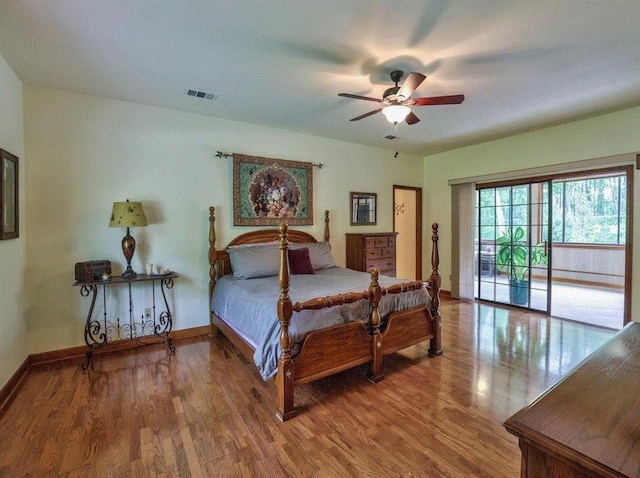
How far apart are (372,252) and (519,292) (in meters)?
2.39

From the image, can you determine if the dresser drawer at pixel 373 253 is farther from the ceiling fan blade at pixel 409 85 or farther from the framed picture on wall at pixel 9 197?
the framed picture on wall at pixel 9 197

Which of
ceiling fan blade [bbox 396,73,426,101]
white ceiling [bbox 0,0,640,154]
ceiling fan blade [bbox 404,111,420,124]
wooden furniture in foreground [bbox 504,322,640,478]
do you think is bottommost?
Answer: wooden furniture in foreground [bbox 504,322,640,478]

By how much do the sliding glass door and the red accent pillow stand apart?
323cm

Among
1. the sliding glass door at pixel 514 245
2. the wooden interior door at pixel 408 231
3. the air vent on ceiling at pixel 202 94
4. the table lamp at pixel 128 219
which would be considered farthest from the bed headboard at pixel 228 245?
the sliding glass door at pixel 514 245

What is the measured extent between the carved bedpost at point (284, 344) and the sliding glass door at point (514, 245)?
4.25m

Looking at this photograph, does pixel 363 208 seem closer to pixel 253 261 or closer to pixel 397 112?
pixel 253 261

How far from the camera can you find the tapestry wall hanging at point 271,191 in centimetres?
412

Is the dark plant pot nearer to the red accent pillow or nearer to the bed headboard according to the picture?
the red accent pillow

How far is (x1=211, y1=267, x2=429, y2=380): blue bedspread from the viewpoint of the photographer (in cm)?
228

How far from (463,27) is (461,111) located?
1734mm

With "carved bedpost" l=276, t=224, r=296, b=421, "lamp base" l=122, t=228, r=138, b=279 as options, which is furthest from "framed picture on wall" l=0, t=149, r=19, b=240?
"carved bedpost" l=276, t=224, r=296, b=421

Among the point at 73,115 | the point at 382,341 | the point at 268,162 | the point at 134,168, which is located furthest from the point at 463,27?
the point at 73,115

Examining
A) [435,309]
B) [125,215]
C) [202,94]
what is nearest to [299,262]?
[435,309]

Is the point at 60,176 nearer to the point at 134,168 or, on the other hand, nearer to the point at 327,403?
the point at 134,168
